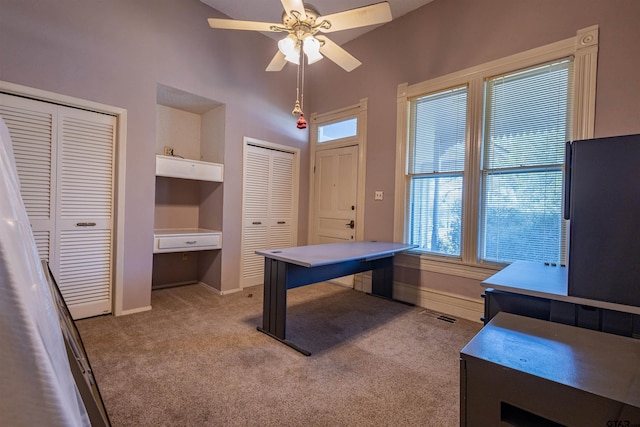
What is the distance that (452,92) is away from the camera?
10.8 feet

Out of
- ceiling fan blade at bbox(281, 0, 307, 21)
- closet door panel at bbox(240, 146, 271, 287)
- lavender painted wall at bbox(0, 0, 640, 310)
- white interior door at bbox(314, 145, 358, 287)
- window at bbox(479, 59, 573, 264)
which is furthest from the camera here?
white interior door at bbox(314, 145, 358, 287)

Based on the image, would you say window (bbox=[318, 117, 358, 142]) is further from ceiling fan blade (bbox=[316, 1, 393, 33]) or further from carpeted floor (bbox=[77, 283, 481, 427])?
carpeted floor (bbox=[77, 283, 481, 427])

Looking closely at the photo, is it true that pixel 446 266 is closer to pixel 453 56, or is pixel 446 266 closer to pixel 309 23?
pixel 453 56

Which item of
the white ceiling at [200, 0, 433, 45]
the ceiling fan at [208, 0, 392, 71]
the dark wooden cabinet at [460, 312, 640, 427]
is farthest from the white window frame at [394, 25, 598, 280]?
the dark wooden cabinet at [460, 312, 640, 427]

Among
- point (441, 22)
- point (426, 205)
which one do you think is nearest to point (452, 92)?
point (441, 22)

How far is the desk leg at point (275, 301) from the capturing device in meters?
2.49

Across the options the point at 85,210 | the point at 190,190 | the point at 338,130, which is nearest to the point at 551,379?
the point at 85,210

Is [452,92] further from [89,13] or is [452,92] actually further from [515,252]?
[89,13]

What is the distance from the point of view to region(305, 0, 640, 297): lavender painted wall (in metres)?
2.33

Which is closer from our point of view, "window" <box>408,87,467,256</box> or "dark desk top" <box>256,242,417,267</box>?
"dark desk top" <box>256,242,417,267</box>

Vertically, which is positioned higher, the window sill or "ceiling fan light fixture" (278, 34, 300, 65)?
"ceiling fan light fixture" (278, 34, 300, 65)

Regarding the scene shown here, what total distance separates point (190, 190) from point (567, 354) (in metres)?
4.29

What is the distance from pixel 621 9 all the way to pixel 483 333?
2.91 m

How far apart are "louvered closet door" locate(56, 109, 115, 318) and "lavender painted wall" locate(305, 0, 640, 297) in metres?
2.92
